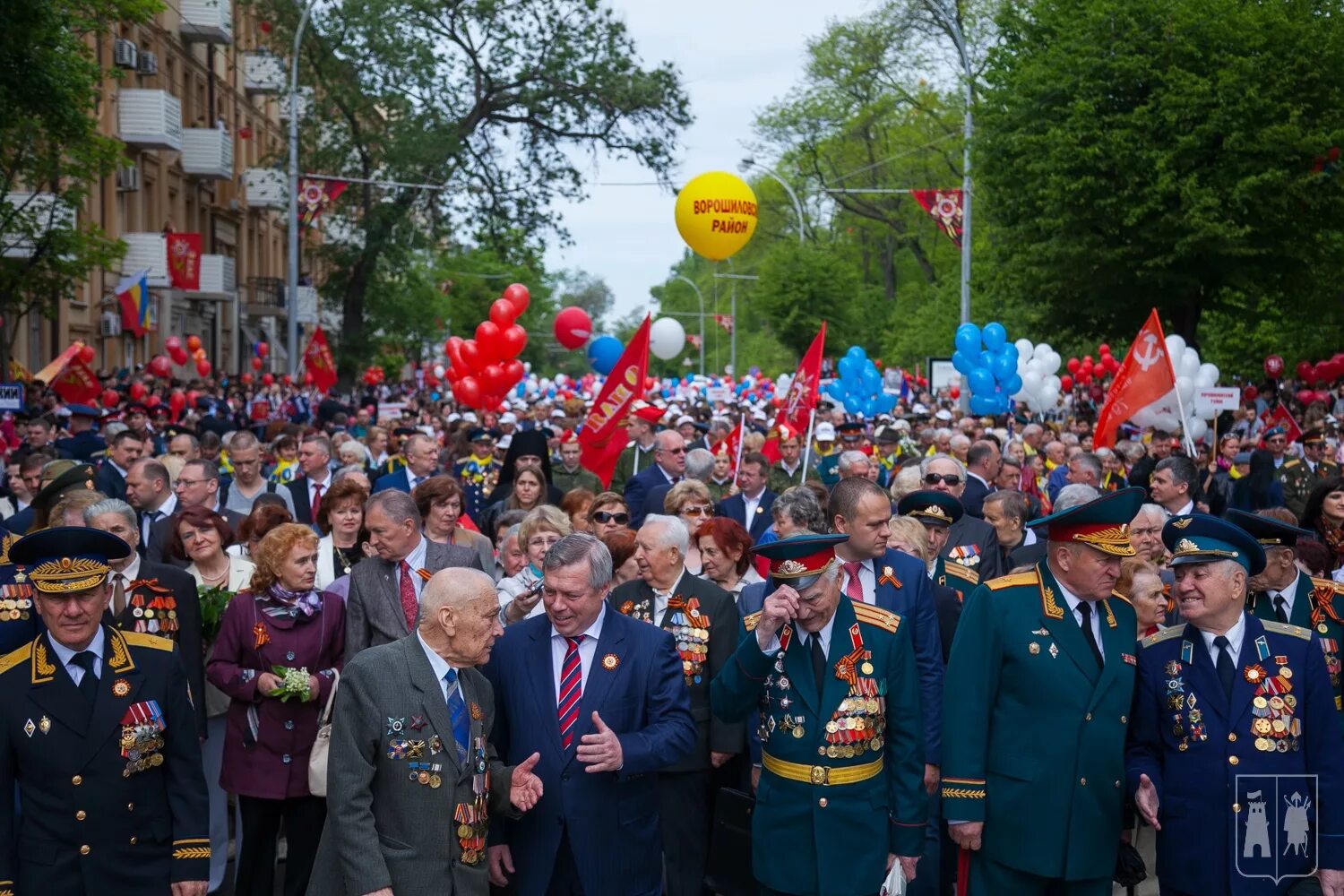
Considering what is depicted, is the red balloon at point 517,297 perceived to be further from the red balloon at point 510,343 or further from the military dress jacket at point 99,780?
Result: the military dress jacket at point 99,780

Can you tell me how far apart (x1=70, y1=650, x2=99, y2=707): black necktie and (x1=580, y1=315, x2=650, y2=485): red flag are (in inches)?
370

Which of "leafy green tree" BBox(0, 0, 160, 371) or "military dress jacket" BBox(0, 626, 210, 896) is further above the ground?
"leafy green tree" BBox(0, 0, 160, 371)

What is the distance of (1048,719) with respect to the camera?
5676 millimetres

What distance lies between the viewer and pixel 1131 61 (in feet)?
86.1

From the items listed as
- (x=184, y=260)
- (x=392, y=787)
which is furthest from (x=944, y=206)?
(x=392, y=787)

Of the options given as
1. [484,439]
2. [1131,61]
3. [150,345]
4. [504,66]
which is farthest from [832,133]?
[484,439]

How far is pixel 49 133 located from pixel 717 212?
28.6ft

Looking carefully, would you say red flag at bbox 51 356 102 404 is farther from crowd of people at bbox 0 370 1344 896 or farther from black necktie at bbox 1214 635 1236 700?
black necktie at bbox 1214 635 1236 700

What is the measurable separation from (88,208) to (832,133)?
1353 inches

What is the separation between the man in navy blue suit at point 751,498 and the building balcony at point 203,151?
3611cm

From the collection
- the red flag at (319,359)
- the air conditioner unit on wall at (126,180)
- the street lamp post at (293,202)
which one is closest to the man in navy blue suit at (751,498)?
the red flag at (319,359)

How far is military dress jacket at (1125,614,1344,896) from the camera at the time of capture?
552cm

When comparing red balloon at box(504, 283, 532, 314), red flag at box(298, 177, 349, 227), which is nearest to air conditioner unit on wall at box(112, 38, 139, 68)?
red flag at box(298, 177, 349, 227)

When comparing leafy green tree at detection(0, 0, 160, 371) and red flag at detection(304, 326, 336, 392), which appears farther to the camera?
red flag at detection(304, 326, 336, 392)
